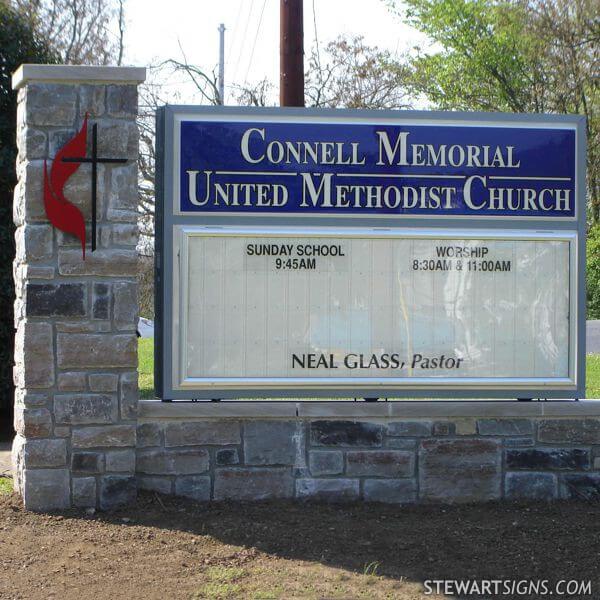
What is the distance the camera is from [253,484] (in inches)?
232

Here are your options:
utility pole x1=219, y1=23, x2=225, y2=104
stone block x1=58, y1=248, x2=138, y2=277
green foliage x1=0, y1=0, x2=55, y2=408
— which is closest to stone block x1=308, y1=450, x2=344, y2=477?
stone block x1=58, y1=248, x2=138, y2=277

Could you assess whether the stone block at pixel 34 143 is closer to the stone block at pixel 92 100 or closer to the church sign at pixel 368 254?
the stone block at pixel 92 100

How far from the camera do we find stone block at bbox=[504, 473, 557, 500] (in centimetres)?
603

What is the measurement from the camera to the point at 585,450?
6.09m

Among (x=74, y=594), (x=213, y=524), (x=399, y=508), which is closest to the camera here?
(x=74, y=594)

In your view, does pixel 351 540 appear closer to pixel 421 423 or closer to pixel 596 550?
pixel 421 423

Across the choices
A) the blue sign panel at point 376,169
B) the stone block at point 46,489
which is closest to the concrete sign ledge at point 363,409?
the stone block at point 46,489

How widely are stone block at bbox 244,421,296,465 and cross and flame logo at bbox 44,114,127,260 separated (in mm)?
1560

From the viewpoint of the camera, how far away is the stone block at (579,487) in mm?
6066

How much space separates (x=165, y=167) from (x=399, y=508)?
271 cm

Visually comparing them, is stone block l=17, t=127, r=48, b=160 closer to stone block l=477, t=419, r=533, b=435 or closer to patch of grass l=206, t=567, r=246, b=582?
patch of grass l=206, t=567, r=246, b=582

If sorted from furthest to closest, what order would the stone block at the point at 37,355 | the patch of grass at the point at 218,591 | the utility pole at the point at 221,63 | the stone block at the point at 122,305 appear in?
the utility pole at the point at 221,63 → the stone block at the point at 122,305 → the stone block at the point at 37,355 → the patch of grass at the point at 218,591

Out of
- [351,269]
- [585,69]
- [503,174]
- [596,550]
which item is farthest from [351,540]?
[585,69]

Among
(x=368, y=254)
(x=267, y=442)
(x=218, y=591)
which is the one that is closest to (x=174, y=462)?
(x=267, y=442)
